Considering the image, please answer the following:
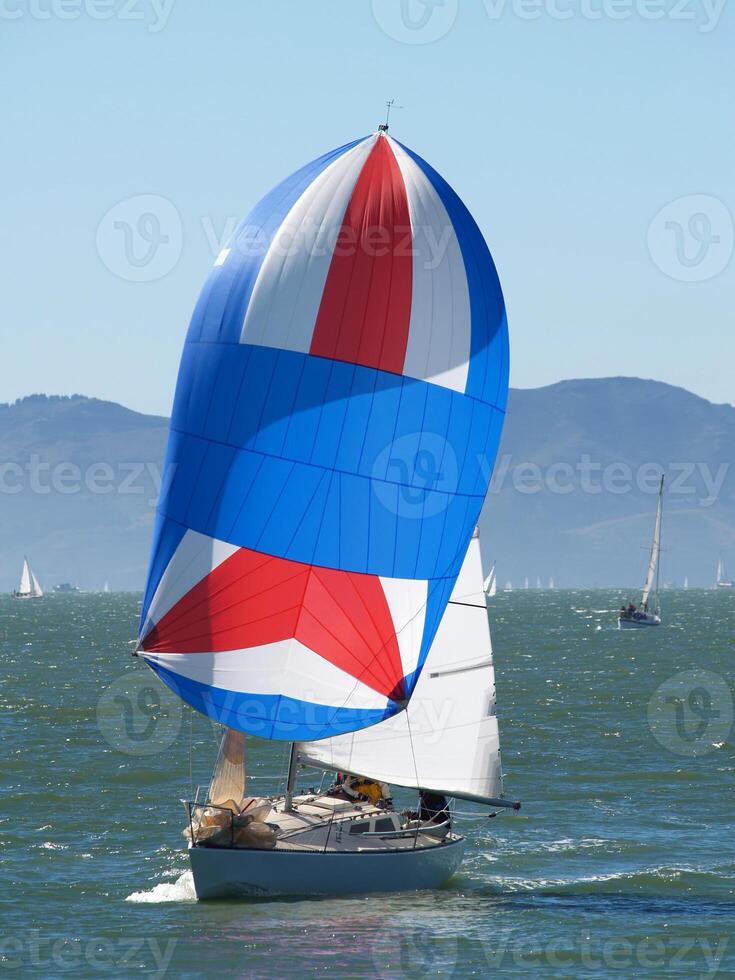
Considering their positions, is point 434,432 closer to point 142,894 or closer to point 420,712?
point 420,712

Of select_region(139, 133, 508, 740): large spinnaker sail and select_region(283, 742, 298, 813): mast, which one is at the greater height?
select_region(139, 133, 508, 740): large spinnaker sail

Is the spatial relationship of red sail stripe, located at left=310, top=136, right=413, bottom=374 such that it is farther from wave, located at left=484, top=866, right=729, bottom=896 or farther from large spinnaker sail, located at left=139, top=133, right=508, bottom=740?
wave, located at left=484, top=866, right=729, bottom=896

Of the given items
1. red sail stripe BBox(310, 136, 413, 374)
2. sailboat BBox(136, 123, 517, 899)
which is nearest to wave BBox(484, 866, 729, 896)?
sailboat BBox(136, 123, 517, 899)

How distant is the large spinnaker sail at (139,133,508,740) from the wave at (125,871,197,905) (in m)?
3.59

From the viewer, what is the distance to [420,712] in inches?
1131

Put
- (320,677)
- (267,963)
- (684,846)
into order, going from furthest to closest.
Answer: (684,846) < (320,677) < (267,963)

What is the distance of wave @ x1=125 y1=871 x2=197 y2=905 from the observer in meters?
26.8

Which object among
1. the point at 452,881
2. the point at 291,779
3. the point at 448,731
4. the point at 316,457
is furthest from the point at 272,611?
the point at 452,881

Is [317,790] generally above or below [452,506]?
below

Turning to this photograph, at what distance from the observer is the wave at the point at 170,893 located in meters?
26.8

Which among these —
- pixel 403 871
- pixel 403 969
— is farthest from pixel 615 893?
pixel 403 969

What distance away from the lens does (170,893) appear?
2728 cm

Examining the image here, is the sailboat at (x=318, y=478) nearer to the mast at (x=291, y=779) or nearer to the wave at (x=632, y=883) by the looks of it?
the mast at (x=291, y=779)

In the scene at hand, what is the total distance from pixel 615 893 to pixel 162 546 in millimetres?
10004
